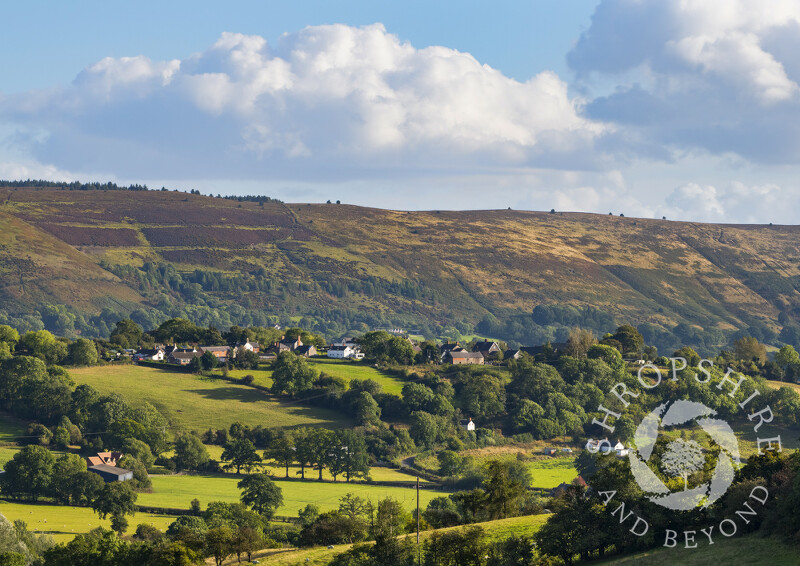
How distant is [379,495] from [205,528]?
28.1m

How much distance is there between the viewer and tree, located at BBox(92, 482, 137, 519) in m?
90.8

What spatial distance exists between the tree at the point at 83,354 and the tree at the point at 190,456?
3735 cm

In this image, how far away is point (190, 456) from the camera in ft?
379

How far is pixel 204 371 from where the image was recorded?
15188 centimetres

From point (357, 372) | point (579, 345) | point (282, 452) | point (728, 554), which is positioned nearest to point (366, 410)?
point (282, 452)

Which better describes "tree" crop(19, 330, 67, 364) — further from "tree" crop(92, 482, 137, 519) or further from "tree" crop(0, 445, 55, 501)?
"tree" crop(92, 482, 137, 519)

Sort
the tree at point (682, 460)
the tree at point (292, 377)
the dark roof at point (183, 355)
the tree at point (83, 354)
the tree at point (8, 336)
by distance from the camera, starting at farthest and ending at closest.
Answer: the dark roof at point (183, 355) < the tree at point (8, 336) < the tree at point (83, 354) < the tree at point (292, 377) < the tree at point (682, 460)

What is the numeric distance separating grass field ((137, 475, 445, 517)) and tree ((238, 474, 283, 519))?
1.17 m

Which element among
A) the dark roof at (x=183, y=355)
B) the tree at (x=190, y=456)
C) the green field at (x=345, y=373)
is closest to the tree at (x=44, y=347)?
the dark roof at (x=183, y=355)

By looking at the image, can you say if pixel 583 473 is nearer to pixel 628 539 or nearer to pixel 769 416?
pixel 769 416

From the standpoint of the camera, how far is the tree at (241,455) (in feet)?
379

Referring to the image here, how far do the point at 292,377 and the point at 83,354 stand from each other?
3020cm

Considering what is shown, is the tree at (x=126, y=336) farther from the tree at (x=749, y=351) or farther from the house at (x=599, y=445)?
the tree at (x=749, y=351)

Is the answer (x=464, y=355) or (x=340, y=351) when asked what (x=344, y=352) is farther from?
(x=464, y=355)
